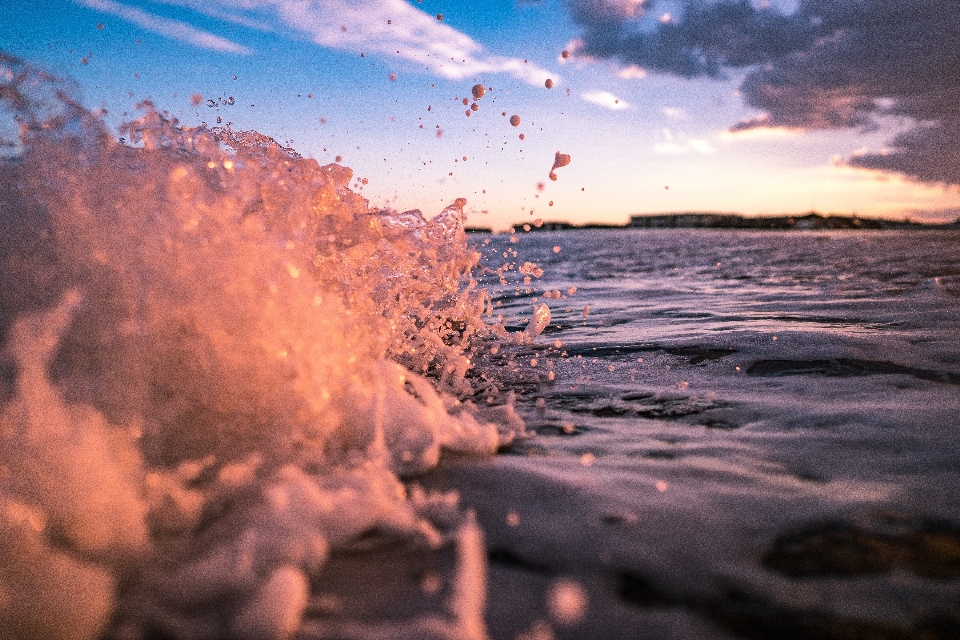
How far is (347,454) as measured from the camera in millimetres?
1897

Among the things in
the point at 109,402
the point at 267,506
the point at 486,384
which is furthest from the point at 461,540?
the point at 486,384

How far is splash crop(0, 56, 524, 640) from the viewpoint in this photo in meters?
1.31

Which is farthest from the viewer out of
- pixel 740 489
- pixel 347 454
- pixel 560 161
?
pixel 560 161

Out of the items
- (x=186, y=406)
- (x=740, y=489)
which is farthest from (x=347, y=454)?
(x=740, y=489)

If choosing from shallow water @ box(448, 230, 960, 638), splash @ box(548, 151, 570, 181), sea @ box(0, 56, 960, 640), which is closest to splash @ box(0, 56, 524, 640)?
sea @ box(0, 56, 960, 640)

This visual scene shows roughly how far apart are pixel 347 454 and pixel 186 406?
0.58m

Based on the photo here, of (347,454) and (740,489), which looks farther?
(347,454)

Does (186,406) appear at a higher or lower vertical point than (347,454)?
higher

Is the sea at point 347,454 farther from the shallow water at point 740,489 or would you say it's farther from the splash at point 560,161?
the splash at point 560,161

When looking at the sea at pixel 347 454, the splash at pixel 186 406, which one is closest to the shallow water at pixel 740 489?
the sea at pixel 347 454

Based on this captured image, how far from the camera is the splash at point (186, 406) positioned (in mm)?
1306

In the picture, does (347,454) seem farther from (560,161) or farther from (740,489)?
(560,161)

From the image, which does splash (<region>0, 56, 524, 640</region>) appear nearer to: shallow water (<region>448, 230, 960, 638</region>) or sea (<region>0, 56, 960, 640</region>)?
sea (<region>0, 56, 960, 640</region>)

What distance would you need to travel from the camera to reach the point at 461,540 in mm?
1485
